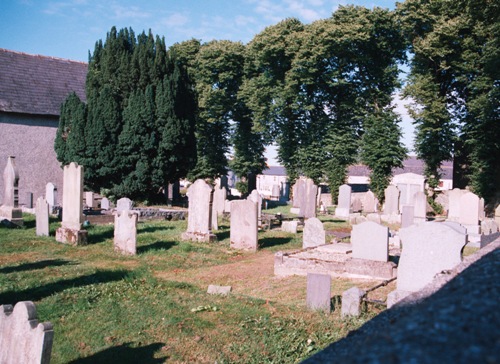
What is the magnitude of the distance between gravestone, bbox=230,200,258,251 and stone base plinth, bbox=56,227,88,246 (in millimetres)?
4637

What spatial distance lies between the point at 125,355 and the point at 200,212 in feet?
31.6

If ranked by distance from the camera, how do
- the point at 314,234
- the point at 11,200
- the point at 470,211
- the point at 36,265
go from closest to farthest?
the point at 36,265 < the point at 314,234 < the point at 11,200 < the point at 470,211

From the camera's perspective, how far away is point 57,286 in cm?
920

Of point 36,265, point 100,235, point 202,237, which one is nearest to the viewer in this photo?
point 36,265

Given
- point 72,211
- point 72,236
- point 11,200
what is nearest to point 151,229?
point 72,211

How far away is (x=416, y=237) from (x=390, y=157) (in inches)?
964

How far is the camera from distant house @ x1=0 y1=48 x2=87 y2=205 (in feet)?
83.6

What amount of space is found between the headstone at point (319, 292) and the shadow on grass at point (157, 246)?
6985 millimetres

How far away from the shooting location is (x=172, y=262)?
12523 millimetres

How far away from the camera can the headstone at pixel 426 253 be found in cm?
743

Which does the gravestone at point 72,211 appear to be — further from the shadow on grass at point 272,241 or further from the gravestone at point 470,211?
the gravestone at point 470,211

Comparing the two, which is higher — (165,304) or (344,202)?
(344,202)

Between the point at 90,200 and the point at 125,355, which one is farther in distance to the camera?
the point at 90,200

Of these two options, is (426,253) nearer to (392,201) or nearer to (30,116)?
(392,201)
